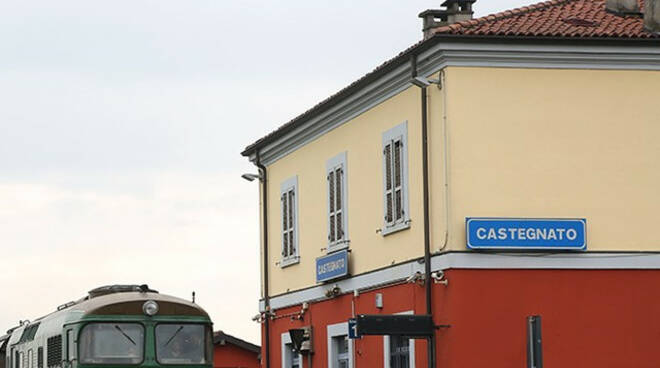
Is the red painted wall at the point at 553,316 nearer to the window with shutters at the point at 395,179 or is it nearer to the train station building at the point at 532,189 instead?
the train station building at the point at 532,189

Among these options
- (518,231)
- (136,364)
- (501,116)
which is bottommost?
(136,364)

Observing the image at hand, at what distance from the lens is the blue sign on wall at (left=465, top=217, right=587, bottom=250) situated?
25.2 m

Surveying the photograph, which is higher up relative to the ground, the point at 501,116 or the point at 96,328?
the point at 501,116

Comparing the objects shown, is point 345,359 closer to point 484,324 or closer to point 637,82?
point 484,324

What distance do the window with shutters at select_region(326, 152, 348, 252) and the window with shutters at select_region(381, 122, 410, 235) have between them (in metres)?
2.54

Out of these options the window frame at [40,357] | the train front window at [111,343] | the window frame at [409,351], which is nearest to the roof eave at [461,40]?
the window frame at [409,351]

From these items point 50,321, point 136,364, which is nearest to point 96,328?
point 136,364

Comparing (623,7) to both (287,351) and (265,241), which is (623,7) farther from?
(265,241)

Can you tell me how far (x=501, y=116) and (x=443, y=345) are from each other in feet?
12.5

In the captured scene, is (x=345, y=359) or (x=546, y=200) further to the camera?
(x=345, y=359)

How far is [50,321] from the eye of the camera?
2798 centimetres

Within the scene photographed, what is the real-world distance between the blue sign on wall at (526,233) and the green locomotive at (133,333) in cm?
472

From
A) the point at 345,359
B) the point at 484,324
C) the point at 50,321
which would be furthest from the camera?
the point at 345,359

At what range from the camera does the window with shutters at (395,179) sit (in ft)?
90.5
